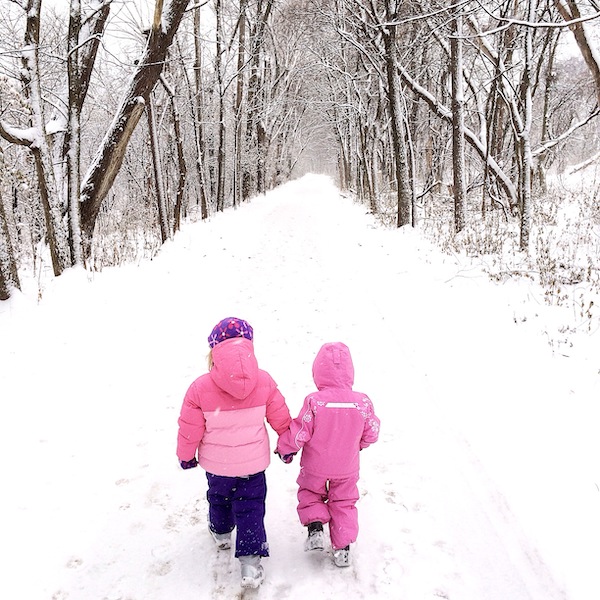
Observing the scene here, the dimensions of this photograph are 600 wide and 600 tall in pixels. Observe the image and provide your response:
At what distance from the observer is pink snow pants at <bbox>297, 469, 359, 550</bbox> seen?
8.52 feet

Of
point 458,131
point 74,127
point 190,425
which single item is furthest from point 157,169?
point 190,425

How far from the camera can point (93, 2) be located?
7199 millimetres

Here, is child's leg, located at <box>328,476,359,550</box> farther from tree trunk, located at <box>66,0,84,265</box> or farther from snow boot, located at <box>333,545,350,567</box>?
tree trunk, located at <box>66,0,84,265</box>

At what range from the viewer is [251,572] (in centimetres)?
243

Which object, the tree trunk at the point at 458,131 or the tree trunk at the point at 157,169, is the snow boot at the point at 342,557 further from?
the tree trunk at the point at 157,169

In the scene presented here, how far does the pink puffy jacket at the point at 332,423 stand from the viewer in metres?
2.56

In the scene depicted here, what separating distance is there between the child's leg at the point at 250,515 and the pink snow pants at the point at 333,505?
0.27 meters

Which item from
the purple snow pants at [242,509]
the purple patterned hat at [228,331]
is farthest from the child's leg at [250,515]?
the purple patterned hat at [228,331]

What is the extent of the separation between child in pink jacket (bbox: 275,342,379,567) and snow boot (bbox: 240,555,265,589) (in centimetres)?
33

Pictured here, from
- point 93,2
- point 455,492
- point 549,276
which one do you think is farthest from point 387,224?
point 455,492

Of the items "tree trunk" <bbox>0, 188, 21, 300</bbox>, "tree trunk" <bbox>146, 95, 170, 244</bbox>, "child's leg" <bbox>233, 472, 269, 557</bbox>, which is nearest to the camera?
"child's leg" <bbox>233, 472, 269, 557</bbox>

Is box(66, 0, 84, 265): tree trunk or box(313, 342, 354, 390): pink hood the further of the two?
box(66, 0, 84, 265): tree trunk

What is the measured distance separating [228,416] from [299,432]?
43 cm

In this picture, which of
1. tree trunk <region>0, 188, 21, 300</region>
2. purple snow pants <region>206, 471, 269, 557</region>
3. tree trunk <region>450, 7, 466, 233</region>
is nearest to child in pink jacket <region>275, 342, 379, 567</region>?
purple snow pants <region>206, 471, 269, 557</region>
